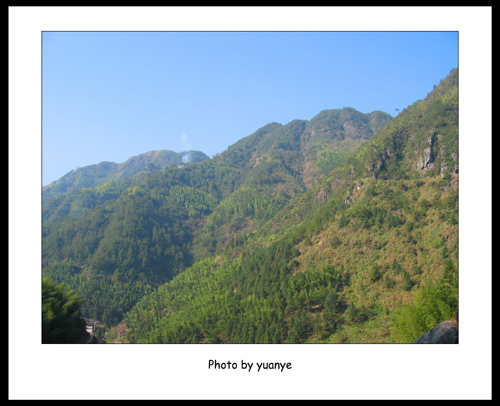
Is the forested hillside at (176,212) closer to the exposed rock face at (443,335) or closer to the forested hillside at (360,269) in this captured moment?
the forested hillside at (360,269)

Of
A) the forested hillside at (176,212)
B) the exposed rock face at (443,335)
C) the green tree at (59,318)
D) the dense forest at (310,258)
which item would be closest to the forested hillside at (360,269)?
the dense forest at (310,258)

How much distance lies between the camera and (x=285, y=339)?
30266 mm

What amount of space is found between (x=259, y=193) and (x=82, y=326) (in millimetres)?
95764

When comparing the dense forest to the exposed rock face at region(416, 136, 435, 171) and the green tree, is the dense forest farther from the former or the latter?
the green tree

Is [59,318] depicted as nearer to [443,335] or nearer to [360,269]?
[443,335]

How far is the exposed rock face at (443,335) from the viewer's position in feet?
38.6

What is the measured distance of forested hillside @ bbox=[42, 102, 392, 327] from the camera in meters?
76.4

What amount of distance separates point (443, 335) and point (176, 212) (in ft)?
351

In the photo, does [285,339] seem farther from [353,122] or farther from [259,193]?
[353,122]

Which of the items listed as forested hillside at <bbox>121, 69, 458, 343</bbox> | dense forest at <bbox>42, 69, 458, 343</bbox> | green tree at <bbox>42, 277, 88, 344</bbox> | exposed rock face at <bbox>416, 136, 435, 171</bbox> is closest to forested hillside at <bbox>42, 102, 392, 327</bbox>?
dense forest at <bbox>42, 69, 458, 343</bbox>

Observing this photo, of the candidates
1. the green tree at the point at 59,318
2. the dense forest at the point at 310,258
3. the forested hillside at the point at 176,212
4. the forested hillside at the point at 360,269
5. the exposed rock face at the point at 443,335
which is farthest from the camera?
the forested hillside at the point at 176,212

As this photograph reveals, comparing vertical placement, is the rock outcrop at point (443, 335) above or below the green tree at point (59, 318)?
above

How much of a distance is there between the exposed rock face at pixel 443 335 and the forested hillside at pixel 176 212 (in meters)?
53.1

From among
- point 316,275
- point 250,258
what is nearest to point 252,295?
point 316,275
